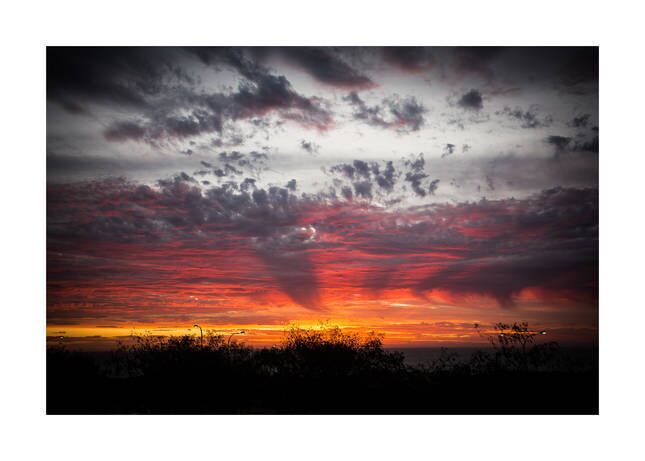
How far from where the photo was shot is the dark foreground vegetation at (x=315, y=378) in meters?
7.88

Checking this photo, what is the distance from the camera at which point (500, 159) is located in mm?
8531

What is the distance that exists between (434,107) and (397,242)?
2147 millimetres

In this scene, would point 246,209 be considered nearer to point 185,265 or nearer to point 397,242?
point 185,265

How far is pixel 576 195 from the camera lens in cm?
802

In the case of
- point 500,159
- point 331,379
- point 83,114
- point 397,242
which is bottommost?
point 331,379

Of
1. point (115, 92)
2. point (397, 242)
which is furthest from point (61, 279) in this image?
point (397, 242)

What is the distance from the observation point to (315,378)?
9.57 metres

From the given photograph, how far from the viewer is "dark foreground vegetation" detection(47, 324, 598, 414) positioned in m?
7.88
